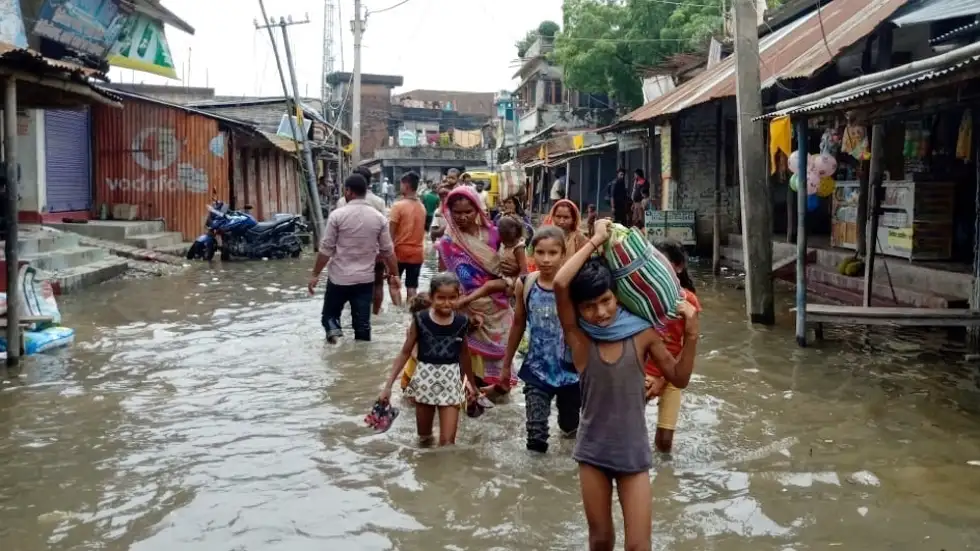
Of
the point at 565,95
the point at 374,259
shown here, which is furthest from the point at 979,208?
the point at 565,95

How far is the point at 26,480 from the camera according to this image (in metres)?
4.74

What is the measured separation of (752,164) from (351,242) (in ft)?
14.1

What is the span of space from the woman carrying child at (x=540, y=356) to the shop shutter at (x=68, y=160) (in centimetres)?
1443

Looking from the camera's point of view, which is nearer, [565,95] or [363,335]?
[363,335]

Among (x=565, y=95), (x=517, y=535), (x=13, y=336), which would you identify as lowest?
(x=517, y=535)

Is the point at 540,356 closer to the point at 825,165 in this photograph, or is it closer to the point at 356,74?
the point at 825,165

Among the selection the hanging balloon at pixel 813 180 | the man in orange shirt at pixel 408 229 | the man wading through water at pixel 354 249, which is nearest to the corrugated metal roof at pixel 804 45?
the hanging balloon at pixel 813 180

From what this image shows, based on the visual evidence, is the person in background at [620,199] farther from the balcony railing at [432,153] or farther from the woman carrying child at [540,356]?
the balcony railing at [432,153]

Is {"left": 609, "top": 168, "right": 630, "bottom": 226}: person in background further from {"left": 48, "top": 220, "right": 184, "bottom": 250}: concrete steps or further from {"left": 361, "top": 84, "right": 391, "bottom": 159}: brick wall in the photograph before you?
{"left": 361, "top": 84, "right": 391, "bottom": 159}: brick wall

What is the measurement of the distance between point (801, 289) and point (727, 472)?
12.9 ft

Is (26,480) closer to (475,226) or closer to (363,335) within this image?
(475,226)

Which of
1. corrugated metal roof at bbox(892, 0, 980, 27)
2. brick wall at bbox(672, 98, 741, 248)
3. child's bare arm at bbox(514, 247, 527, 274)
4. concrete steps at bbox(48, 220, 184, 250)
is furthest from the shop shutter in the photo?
corrugated metal roof at bbox(892, 0, 980, 27)

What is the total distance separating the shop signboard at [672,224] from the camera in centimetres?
1702

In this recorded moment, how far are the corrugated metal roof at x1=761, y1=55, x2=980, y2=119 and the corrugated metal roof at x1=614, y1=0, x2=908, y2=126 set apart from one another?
305cm
